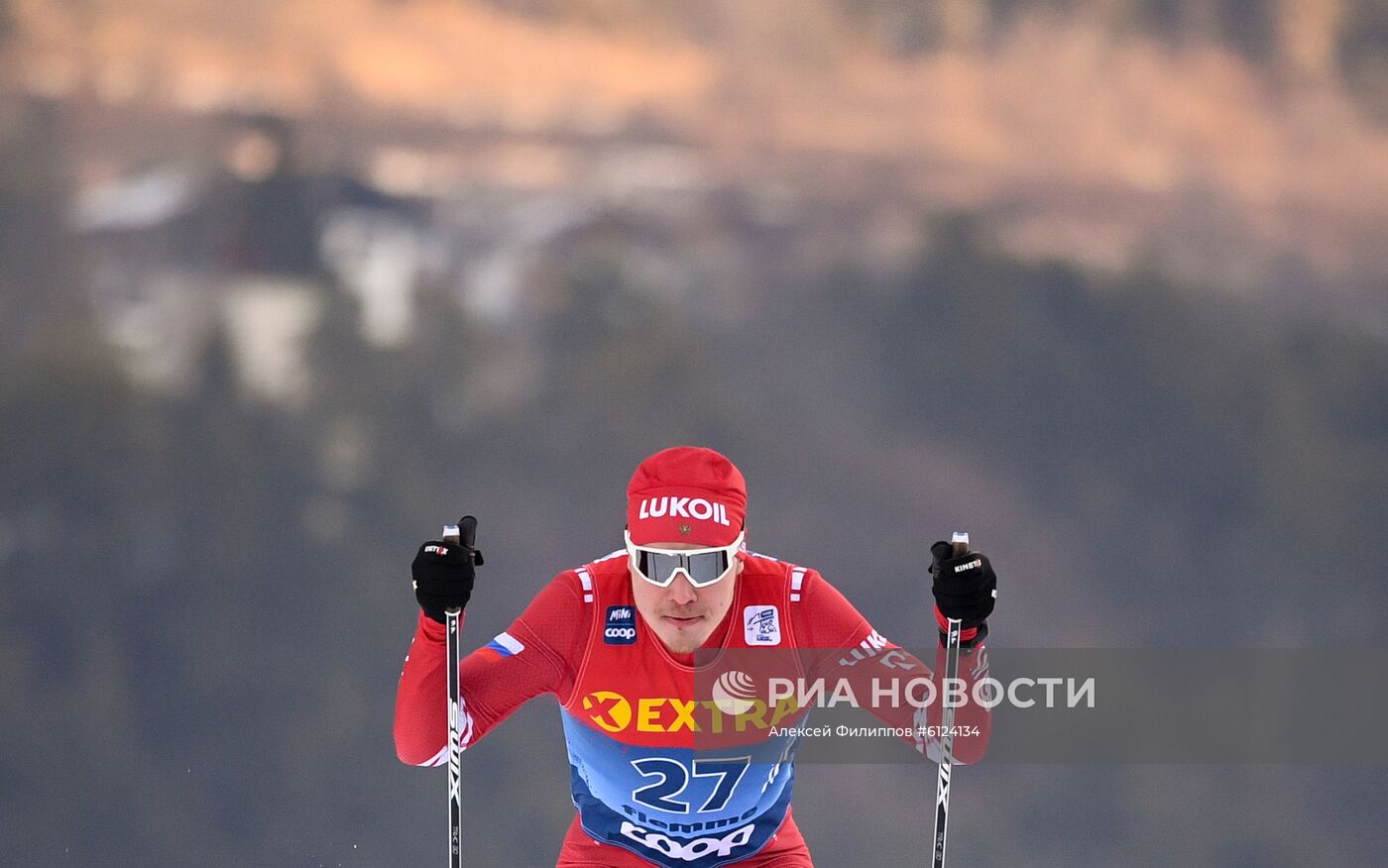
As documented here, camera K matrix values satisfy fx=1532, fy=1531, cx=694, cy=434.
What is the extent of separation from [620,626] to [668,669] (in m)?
0.12

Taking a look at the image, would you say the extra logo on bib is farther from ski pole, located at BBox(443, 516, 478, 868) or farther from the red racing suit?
ski pole, located at BBox(443, 516, 478, 868)

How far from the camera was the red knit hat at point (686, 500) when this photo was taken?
104 inches

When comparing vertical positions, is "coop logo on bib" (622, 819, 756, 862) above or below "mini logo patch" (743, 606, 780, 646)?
below

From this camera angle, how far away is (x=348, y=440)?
5031 millimetres

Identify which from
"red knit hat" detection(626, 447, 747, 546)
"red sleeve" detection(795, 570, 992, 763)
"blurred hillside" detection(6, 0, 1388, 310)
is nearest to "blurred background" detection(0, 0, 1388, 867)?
"blurred hillside" detection(6, 0, 1388, 310)

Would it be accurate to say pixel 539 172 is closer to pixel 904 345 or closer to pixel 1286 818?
pixel 904 345

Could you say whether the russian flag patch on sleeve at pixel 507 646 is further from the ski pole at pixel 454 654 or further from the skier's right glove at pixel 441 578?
the skier's right glove at pixel 441 578

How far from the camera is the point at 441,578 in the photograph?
261 cm

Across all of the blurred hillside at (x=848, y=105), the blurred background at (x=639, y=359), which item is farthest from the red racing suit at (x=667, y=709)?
the blurred hillside at (x=848, y=105)

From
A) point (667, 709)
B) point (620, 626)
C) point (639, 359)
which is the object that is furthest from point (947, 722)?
point (639, 359)

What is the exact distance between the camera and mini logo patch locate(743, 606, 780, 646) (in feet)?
9.23

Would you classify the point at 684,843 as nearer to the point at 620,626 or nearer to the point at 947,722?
the point at 620,626

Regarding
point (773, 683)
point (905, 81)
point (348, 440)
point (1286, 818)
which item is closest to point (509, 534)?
point (348, 440)

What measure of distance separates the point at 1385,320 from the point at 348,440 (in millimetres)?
3615
